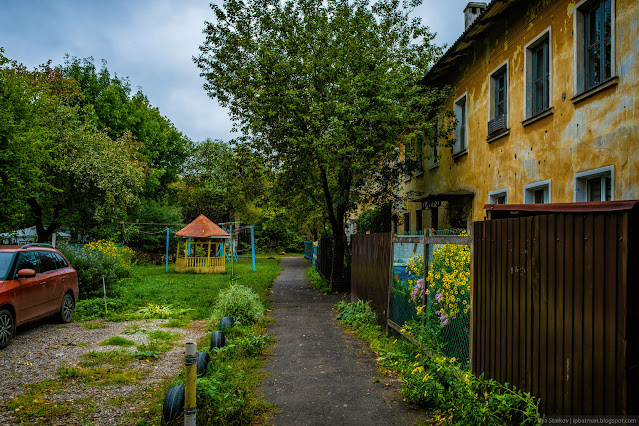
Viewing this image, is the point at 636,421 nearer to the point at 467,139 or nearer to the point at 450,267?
the point at 450,267

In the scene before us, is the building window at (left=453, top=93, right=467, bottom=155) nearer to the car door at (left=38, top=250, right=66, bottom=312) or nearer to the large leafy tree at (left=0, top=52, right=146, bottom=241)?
the car door at (left=38, top=250, right=66, bottom=312)

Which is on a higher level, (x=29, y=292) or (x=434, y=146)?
(x=434, y=146)

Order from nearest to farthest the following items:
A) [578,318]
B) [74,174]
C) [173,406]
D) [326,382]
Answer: [578,318] → [173,406] → [326,382] → [74,174]

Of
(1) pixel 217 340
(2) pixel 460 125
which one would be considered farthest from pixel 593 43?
(1) pixel 217 340

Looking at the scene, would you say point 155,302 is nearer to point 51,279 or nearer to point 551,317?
point 51,279

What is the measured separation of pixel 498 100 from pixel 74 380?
11.0 m

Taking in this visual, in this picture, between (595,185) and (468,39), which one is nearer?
(595,185)

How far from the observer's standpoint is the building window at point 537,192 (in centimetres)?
943

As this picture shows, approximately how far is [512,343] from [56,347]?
7271mm

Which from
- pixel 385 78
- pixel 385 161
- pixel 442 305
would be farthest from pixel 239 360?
pixel 385 161

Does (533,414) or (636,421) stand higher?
(636,421)

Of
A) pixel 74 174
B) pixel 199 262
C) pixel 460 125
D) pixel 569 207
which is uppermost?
pixel 460 125

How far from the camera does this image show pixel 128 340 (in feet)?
27.5

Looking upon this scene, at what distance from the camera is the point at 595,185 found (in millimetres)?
8344
